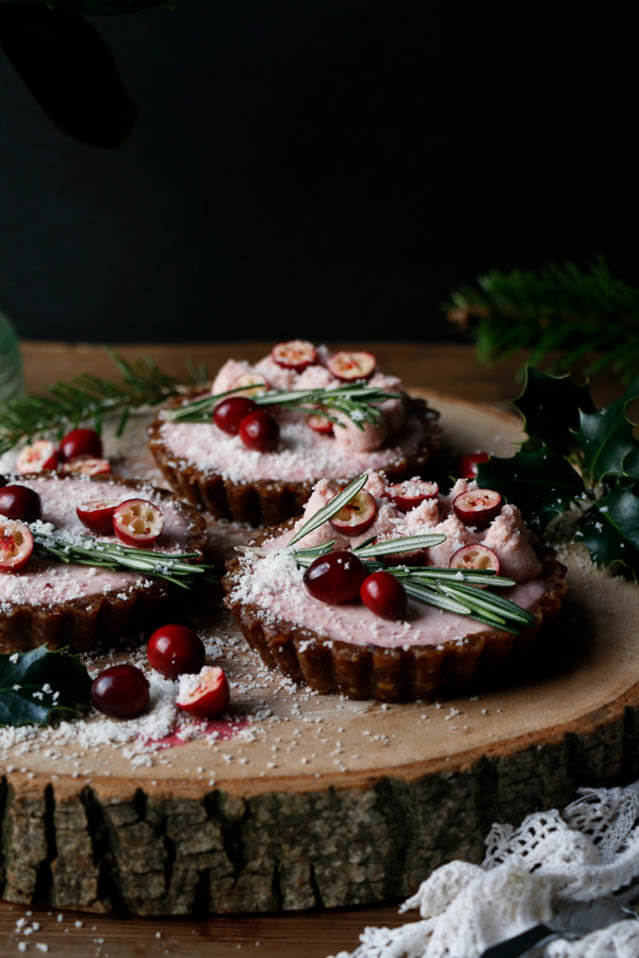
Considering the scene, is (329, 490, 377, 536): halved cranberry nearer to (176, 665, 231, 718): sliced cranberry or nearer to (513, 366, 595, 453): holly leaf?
(176, 665, 231, 718): sliced cranberry

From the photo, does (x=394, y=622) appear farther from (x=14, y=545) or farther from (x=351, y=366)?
(x=351, y=366)

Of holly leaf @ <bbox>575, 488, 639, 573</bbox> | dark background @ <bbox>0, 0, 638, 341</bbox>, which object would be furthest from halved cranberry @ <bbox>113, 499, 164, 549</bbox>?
dark background @ <bbox>0, 0, 638, 341</bbox>

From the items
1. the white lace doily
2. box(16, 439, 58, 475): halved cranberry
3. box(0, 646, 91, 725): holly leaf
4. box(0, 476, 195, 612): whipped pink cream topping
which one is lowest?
the white lace doily

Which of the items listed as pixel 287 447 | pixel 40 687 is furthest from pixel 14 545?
pixel 287 447

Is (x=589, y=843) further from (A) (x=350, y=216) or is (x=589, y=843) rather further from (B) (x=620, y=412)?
(A) (x=350, y=216)

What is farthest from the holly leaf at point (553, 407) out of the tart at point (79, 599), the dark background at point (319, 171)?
the dark background at point (319, 171)
